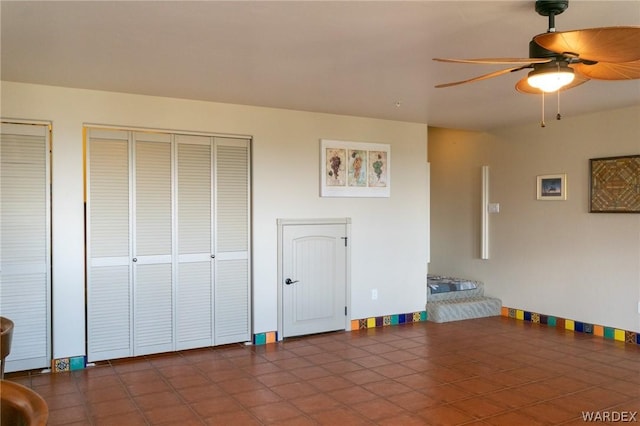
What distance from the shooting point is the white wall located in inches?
172

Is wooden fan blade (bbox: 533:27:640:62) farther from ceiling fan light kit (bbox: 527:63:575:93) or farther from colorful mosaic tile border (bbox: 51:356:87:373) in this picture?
colorful mosaic tile border (bbox: 51:356:87:373)

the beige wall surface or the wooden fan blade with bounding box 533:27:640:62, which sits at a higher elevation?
the wooden fan blade with bounding box 533:27:640:62

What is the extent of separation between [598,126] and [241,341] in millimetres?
4500

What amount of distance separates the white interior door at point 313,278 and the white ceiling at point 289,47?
1.46 m

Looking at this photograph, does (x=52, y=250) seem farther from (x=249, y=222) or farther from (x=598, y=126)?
(x=598, y=126)

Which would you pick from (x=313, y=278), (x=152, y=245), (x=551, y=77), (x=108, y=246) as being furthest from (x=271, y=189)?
(x=551, y=77)

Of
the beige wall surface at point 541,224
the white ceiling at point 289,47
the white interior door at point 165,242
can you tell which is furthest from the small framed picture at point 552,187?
the white interior door at point 165,242

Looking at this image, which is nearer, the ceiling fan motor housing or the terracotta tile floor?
the ceiling fan motor housing

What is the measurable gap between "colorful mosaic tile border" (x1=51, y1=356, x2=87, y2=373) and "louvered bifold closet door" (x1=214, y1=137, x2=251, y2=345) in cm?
124

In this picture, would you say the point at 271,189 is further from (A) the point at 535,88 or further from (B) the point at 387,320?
(A) the point at 535,88

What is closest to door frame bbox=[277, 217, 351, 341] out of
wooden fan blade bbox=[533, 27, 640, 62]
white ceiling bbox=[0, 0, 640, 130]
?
white ceiling bbox=[0, 0, 640, 130]

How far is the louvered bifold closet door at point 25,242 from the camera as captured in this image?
419 centimetres

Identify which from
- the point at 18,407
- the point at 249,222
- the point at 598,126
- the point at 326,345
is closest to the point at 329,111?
the point at 249,222

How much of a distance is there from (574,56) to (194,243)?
3.73 m
